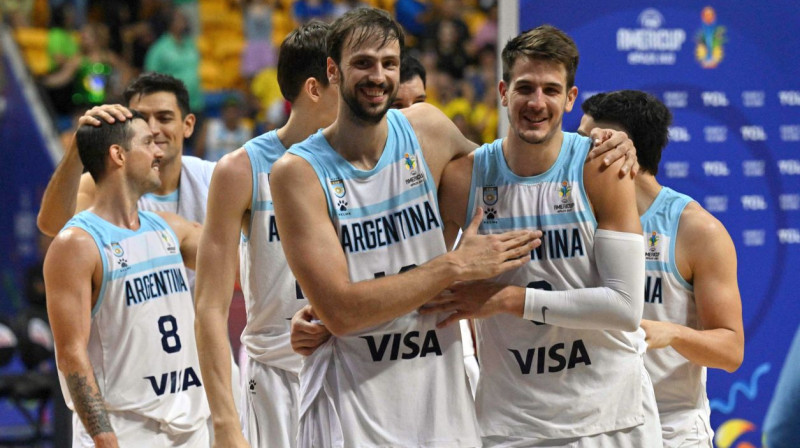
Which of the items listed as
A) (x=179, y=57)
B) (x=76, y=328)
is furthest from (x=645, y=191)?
(x=179, y=57)

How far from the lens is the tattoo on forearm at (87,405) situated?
4.61 metres

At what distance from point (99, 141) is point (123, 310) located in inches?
33.5

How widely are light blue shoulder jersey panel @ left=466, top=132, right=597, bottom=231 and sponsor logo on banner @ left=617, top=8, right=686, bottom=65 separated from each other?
2409 millimetres

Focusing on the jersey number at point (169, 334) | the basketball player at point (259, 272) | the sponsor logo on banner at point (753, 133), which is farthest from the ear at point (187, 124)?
the sponsor logo on banner at point (753, 133)

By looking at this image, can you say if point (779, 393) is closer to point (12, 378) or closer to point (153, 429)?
point (153, 429)

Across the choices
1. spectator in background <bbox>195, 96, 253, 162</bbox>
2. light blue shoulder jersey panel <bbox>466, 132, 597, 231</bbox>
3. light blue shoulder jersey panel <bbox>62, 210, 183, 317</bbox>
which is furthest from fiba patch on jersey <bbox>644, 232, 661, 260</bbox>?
spectator in background <bbox>195, 96, 253, 162</bbox>

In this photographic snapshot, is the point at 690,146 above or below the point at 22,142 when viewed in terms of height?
below

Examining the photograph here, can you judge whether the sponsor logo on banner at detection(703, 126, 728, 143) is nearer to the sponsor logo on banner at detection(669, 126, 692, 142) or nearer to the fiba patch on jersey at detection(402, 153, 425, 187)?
the sponsor logo on banner at detection(669, 126, 692, 142)

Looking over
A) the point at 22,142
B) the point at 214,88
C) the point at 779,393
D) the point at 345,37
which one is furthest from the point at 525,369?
the point at 214,88

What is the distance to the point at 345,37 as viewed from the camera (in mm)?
3676

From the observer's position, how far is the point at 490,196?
12.3 ft

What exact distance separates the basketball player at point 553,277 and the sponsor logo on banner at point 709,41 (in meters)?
2.66

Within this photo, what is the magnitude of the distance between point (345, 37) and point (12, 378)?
19.9 ft

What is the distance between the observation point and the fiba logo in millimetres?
6082
